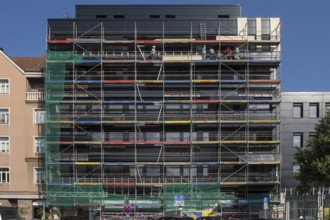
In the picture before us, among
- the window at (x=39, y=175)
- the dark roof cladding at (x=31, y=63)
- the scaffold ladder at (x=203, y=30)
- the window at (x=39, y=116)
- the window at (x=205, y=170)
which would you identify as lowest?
the window at (x=39, y=175)

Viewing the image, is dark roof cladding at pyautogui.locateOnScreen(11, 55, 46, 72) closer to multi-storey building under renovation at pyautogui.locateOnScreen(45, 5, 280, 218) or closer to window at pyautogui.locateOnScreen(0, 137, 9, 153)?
multi-storey building under renovation at pyautogui.locateOnScreen(45, 5, 280, 218)

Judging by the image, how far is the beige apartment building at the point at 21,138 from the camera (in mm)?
58688

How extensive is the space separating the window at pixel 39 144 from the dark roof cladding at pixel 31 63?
6408 mm

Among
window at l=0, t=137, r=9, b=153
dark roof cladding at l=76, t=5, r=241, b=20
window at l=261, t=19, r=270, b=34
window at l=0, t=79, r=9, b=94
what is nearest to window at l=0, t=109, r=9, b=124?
window at l=0, t=137, r=9, b=153

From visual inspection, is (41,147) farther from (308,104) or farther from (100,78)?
(308,104)

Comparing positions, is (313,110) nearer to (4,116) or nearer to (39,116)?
(39,116)

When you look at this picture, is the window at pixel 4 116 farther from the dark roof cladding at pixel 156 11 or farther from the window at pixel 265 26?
the window at pixel 265 26

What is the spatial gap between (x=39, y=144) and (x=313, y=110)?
85.7 feet

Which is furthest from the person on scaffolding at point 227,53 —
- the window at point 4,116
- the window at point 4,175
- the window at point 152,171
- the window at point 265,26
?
the window at point 4,175

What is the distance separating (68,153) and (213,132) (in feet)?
41.7

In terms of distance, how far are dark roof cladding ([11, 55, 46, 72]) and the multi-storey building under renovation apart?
4.99 m

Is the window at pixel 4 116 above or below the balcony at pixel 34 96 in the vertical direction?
below

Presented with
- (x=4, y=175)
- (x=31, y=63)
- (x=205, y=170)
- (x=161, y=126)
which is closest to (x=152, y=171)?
(x=161, y=126)

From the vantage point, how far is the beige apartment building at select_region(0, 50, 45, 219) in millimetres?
58688
